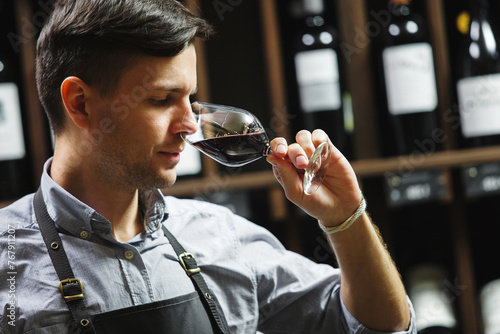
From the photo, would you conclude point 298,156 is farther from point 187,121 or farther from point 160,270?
point 160,270

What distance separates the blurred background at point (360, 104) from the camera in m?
1.52

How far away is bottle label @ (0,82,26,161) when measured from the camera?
1.46 m

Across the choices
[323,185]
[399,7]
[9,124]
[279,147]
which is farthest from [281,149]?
[399,7]

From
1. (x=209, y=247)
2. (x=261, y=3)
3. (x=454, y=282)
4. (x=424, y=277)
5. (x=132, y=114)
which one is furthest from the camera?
(x=424, y=277)

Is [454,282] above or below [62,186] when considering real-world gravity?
below

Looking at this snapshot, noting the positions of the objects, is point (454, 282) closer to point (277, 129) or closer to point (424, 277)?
point (424, 277)

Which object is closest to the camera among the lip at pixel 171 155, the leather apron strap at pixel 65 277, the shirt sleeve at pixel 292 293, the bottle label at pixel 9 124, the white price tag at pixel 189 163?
the leather apron strap at pixel 65 277

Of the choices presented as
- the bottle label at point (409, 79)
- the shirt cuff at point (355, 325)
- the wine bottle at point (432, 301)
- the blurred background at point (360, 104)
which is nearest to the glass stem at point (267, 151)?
the shirt cuff at point (355, 325)

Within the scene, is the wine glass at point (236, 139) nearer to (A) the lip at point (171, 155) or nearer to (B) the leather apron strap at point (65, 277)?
(A) the lip at point (171, 155)

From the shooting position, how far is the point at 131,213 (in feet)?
3.54

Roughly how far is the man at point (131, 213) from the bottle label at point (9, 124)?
406 mm

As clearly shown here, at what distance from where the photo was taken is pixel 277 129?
1.60 metres

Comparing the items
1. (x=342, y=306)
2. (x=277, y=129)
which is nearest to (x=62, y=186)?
(x=342, y=306)

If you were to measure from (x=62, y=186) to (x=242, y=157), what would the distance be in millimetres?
317
